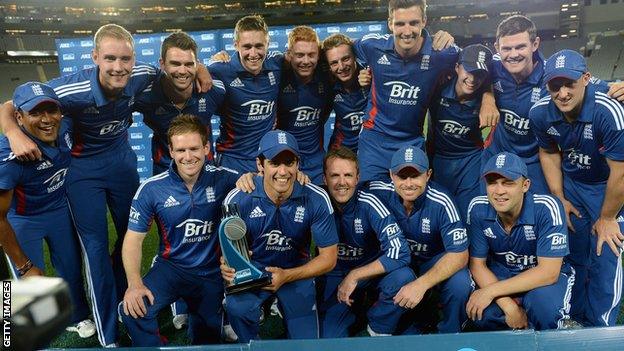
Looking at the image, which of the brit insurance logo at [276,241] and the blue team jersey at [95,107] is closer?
the brit insurance logo at [276,241]

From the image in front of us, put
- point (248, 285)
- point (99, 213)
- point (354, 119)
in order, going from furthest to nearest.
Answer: point (354, 119) → point (99, 213) → point (248, 285)

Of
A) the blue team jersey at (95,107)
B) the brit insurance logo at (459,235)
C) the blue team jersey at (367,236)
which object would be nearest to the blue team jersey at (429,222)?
the brit insurance logo at (459,235)

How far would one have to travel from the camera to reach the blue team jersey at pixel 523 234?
9.11ft

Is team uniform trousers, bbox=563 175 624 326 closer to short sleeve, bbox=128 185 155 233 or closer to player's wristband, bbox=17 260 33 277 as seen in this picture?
short sleeve, bbox=128 185 155 233

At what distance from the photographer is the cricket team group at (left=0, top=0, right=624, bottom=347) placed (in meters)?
2.81

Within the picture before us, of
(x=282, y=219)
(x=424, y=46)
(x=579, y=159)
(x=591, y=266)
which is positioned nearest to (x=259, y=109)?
(x=282, y=219)

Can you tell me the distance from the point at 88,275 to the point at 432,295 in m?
2.32

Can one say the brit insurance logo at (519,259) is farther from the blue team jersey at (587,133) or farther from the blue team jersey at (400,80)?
the blue team jersey at (400,80)

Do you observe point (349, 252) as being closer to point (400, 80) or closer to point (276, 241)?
point (276, 241)

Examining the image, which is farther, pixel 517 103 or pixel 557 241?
pixel 517 103

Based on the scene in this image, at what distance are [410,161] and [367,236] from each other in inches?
21.5

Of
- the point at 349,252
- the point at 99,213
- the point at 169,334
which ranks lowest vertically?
the point at 169,334

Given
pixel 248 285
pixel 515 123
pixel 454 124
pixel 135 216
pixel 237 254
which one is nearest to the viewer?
pixel 237 254

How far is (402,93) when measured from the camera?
3578mm
